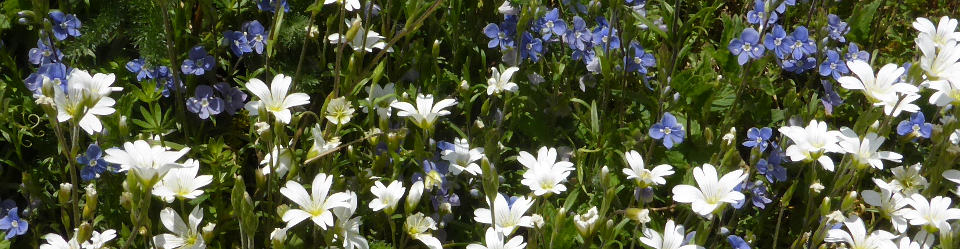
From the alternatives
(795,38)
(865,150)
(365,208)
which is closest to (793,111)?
(795,38)

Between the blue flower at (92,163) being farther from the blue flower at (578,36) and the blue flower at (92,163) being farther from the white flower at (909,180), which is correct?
the white flower at (909,180)

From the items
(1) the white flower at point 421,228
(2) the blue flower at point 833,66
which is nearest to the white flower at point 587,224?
(1) the white flower at point 421,228

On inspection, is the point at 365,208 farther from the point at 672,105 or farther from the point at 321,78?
the point at 672,105

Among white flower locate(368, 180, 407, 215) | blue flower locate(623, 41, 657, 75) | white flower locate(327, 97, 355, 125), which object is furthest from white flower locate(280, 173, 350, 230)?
blue flower locate(623, 41, 657, 75)

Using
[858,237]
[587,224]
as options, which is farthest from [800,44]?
[587,224]

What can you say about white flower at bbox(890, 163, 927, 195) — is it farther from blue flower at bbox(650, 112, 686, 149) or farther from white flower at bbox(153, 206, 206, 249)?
white flower at bbox(153, 206, 206, 249)

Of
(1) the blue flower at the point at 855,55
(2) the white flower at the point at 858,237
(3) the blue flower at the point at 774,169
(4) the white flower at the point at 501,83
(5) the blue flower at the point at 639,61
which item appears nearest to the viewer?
(2) the white flower at the point at 858,237
